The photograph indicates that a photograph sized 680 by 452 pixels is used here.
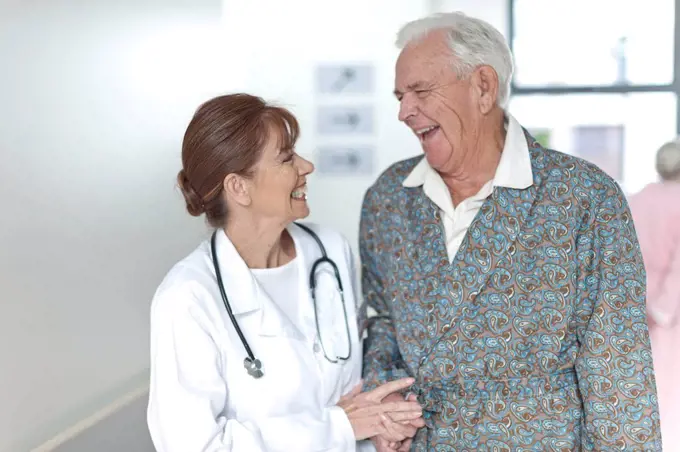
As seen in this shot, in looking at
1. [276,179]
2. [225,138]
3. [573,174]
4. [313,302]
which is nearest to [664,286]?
[573,174]

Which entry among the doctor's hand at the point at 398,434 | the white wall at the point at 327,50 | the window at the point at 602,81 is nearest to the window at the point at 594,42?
the window at the point at 602,81

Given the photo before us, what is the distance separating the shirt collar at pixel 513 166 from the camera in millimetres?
1647

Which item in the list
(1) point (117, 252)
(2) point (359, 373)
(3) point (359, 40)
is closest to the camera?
(2) point (359, 373)

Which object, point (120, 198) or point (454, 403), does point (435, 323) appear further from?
point (120, 198)

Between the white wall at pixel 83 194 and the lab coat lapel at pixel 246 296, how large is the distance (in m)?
0.46

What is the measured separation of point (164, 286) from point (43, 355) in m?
0.49

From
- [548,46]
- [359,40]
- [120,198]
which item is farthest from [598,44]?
[120,198]

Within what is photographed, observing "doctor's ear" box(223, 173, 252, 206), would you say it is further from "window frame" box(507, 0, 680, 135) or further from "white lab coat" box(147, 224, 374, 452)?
"window frame" box(507, 0, 680, 135)

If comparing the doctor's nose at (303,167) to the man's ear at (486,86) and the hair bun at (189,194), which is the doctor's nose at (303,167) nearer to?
the hair bun at (189,194)

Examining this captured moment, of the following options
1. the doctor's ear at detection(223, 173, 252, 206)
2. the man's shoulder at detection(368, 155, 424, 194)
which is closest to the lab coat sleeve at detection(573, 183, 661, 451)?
the man's shoulder at detection(368, 155, 424, 194)

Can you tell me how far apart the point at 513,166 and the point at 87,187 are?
1.09 meters

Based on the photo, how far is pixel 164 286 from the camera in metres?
1.55

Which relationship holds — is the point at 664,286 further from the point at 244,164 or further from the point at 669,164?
the point at 244,164

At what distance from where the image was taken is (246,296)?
161 cm
